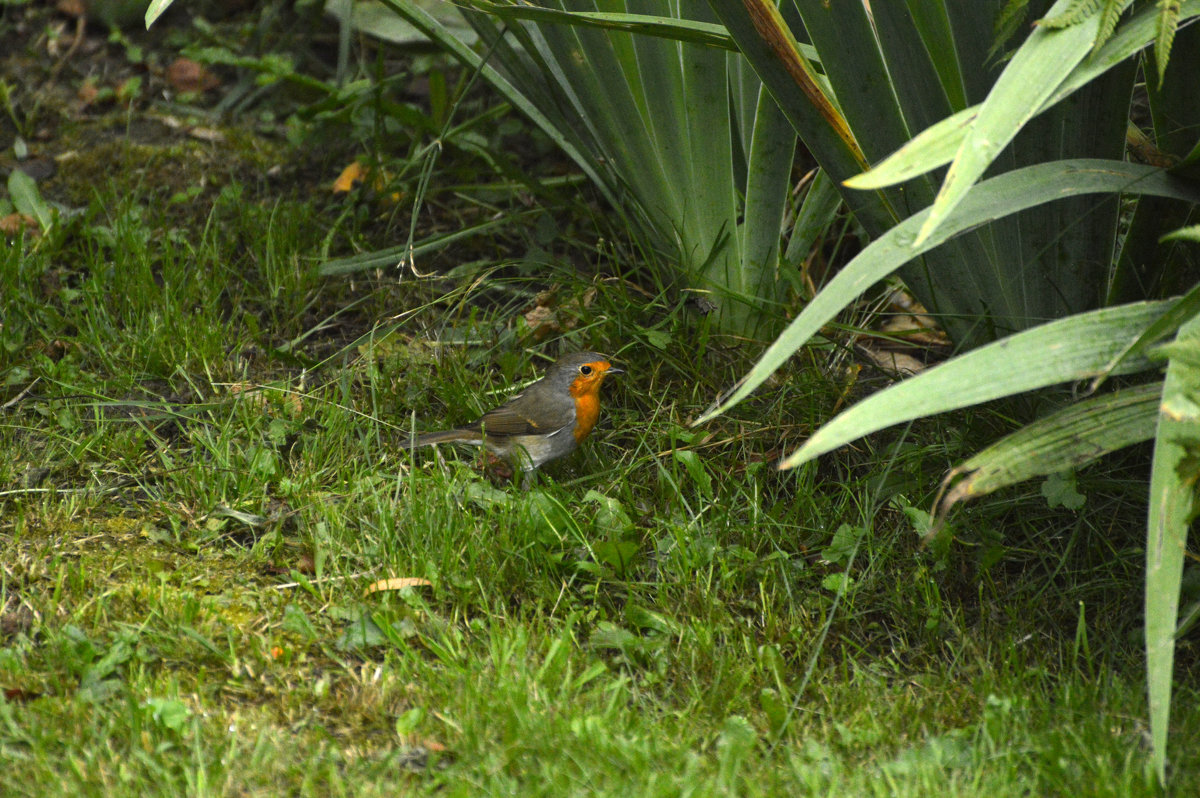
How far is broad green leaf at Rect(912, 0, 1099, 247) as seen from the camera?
74.8 inches

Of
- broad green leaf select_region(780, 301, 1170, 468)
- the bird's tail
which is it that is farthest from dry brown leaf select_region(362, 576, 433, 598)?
broad green leaf select_region(780, 301, 1170, 468)

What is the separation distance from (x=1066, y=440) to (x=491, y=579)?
143cm

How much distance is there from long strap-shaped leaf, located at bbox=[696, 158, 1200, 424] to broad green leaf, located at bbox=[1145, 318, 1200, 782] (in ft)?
1.62

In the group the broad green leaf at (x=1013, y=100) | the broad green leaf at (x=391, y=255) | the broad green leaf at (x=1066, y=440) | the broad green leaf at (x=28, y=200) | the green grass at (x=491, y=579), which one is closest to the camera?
the broad green leaf at (x=1013, y=100)

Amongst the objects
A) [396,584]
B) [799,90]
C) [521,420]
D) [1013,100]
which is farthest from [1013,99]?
[521,420]

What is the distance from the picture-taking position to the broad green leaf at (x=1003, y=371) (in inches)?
75.6

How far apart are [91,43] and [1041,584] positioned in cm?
520

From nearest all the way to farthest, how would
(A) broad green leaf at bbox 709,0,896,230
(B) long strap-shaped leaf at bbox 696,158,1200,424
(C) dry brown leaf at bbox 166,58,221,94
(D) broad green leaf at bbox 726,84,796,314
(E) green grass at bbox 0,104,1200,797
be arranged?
(B) long strap-shaped leaf at bbox 696,158,1200,424
(E) green grass at bbox 0,104,1200,797
(A) broad green leaf at bbox 709,0,896,230
(D) broad green leaf at bbox 726,84,796,314
(C) dry brown leaf at bbox 166,58,221,94

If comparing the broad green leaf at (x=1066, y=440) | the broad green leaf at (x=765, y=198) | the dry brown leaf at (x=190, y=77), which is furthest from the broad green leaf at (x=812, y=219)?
the dry brown leaf at (x=190, y=77)

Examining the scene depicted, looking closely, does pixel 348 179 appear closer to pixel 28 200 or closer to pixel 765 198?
pixel 28 200

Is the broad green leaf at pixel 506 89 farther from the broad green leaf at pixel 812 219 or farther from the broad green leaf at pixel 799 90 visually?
the broad green leaf at pixel 799 90

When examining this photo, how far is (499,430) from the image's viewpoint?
3.67 metres

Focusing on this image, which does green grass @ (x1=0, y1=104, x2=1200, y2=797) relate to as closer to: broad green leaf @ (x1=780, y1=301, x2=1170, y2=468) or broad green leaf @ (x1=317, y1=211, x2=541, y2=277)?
broad green leaf @ (x1=317, y1=211, x2=541, y2=277)

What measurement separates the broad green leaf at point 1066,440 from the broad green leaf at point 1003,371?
99mm
